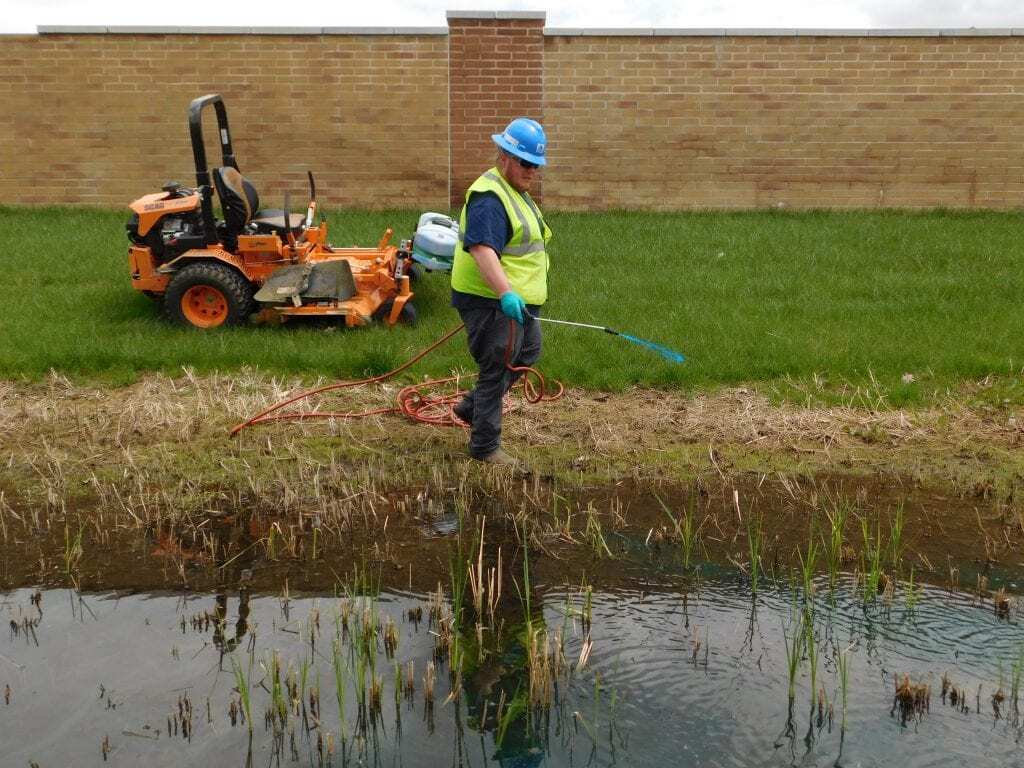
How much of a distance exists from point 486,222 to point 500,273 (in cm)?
27

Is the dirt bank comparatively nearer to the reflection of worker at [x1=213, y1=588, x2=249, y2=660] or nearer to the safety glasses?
the reflection of worker at [x1=213, y1=588, x2=249, y2=660]

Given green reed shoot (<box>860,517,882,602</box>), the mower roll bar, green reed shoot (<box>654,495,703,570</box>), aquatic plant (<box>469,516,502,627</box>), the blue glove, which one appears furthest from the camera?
the mower roll bar

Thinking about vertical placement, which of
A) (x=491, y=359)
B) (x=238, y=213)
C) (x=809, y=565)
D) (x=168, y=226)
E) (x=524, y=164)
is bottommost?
(x=809, y=565)

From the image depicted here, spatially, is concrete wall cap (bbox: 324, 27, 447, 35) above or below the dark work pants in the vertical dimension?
above

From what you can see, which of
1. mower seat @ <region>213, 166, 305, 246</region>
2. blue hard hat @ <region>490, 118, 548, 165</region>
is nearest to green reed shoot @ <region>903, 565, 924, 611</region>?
blue hard hat @ <region>490, 118, 548, 165</region>

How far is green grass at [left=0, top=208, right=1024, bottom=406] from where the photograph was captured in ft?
25.3

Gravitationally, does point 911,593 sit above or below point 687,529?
below

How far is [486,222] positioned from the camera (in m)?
5.56

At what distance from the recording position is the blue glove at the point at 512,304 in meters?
5.46

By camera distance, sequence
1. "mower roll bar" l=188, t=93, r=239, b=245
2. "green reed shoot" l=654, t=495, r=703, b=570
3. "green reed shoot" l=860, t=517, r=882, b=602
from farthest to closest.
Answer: "mower roll bar" l=188, t=93, r=239, b=245
"green reed shoot" l=654, t=495, r=703, b=570
"green reed shoot" l=860, t=517, r=882, b=602

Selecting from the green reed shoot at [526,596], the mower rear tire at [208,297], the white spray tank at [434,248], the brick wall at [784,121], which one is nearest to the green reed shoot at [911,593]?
the green reed shoot at [526,596]

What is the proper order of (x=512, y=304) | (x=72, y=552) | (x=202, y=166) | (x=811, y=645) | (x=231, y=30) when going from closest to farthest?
1. (x=811, y=645)
2. (x=72, y=552)
3. (x=512, y=304)
4. (x=202, y=166)
5. (x=231, y=30)

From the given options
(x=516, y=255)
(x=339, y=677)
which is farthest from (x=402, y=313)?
(x=339, y=677)

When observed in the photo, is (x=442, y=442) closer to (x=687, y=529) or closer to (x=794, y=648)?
(x=687, y=529)
